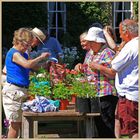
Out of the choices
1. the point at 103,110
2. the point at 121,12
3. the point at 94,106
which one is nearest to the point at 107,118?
the point at 103,110

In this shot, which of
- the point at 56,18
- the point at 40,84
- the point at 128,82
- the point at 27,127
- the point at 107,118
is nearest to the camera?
the point at 128,82

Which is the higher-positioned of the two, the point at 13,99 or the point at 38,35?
the point at 38,35

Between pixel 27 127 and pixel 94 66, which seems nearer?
pixel 94 66

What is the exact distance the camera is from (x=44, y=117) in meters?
5.03

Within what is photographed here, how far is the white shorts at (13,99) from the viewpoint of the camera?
529 cm

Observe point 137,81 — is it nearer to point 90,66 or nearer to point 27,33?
point 90,66

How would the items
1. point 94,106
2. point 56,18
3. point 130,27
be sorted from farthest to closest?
point 56,18 → point 94,106 → point 130,27

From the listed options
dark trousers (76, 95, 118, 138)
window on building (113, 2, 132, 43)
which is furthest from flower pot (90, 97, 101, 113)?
window on building (113, 2, 132, 43)

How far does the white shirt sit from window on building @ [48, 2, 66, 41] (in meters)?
11.2

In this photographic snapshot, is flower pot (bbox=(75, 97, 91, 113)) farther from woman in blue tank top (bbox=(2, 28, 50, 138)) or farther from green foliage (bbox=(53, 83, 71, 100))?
woman in blue tank top (bbox=(2, 28, 50, 138))

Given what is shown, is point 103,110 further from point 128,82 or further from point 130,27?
point 130,27

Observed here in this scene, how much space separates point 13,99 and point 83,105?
0.76m

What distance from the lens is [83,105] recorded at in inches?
195

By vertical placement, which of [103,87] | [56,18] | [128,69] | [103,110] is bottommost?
[103,110]
